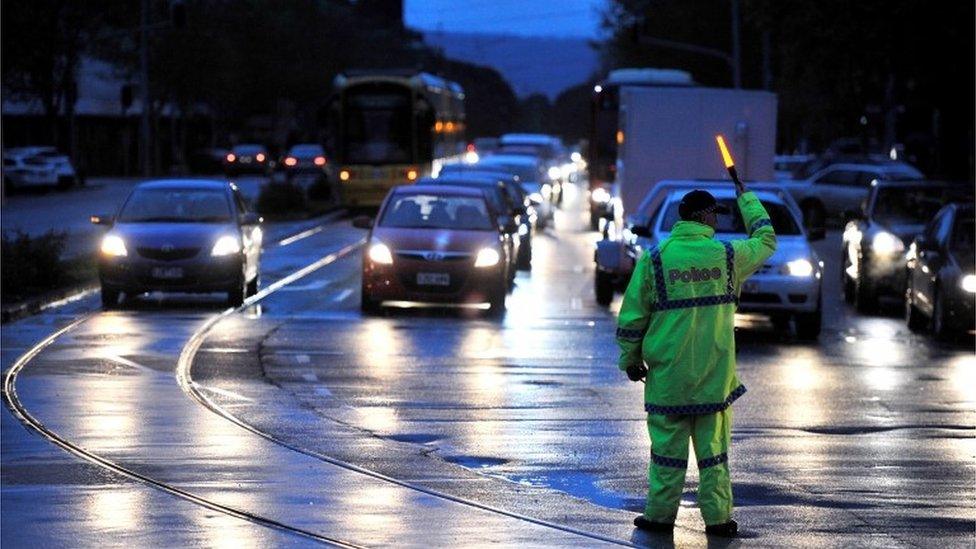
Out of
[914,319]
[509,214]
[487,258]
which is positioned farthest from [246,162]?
[914,319]

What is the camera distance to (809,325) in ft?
70.3

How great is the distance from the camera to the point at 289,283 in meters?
28.7

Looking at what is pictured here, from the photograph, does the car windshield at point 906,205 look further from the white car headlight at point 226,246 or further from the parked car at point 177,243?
the white car headlight at point 226,246

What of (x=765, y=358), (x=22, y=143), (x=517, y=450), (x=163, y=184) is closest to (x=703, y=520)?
(x=517, y=450)

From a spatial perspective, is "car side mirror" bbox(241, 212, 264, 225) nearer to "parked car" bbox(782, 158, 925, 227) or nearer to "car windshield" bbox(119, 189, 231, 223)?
"car windshield" bbox(119, 189, 231, 223)

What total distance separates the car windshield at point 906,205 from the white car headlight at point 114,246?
9783 millimetres

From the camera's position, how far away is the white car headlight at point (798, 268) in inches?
843

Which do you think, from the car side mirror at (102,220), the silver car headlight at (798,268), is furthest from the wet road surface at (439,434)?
the car side mirror at (102,220)

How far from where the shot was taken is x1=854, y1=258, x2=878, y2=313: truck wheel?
83.7 ft

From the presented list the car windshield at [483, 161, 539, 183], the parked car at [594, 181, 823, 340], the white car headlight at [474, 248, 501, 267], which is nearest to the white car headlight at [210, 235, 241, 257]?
the white car headlight at [474, 248, 501, 267]

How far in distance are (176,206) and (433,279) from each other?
3.69 metres

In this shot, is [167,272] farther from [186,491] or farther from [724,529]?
[724,529]

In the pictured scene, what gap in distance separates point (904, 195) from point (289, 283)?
8462 mm

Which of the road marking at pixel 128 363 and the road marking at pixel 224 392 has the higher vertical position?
the road marking at pixel 224 392
